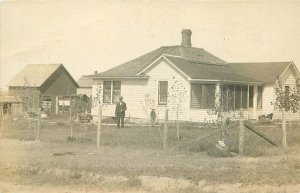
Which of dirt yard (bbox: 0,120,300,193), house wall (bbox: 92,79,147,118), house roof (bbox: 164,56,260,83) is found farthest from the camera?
house wall (bbox: 92,79,147,118)

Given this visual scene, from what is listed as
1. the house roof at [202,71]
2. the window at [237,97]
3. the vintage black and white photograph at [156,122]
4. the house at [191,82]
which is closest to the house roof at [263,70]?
the house at [191,82]

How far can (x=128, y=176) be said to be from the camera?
10250 mm

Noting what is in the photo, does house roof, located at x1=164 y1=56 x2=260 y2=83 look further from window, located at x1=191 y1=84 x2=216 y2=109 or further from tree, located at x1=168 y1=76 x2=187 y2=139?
tree, located at x1=168 y1=76 x2=187 y2=139

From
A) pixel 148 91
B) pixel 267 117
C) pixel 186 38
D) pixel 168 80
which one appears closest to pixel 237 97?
pixel 267 117

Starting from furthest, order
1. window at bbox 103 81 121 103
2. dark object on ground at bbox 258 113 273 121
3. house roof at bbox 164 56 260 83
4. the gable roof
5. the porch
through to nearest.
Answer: the gable roof < window at bbox 103 81 121 103 < dark object on ground at bbox 258 113 273 121 < house roof at bbox 164 56 260 83 < the porch

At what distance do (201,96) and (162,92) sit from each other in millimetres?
2243

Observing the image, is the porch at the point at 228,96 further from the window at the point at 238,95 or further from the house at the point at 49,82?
the house at the point at 49,82

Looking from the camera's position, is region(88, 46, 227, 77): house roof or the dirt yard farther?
region(88, 46, 227, 77): house roof

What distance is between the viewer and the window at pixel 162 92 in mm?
25909

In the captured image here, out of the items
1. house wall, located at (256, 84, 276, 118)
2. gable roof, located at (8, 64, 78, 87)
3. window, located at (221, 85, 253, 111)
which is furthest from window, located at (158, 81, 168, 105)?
gable roof, located at (8, 64, 78, 87)

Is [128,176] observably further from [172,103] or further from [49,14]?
[172,103]

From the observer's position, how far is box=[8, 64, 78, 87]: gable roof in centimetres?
3947

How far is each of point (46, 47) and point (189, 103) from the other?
10.5 meters

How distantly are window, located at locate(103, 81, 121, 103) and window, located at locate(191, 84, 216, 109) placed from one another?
5125 millimetres
